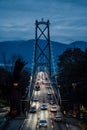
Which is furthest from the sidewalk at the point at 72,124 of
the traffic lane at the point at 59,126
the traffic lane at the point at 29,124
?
the traffic lane at the point at 29,124

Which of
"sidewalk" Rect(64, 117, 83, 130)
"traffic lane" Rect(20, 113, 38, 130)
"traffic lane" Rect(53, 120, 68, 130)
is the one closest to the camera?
"sidewalk" Rect(64, 117, 83, 130)

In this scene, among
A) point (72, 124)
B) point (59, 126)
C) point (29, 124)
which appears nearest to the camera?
point (59, 126)

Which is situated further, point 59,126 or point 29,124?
point 29,124

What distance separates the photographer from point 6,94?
6194cm

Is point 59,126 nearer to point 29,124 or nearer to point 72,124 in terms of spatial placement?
point 72,124

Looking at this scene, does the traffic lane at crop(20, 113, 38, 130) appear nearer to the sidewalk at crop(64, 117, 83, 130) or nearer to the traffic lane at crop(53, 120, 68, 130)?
the traffic lane at crop(53, 120, 68, 130)

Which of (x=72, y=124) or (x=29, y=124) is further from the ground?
(x=29, y=124)

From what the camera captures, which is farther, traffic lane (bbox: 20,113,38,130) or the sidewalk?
traffic lane (bbox: 20,113,38,130)

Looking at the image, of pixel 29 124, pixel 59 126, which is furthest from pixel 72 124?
pixel 29 124

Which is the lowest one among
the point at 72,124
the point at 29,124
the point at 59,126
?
the point at 59,126

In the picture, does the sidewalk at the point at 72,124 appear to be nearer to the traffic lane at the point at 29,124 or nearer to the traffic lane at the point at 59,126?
the traffic lane at the point at 59,126

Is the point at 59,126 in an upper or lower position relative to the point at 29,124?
lower

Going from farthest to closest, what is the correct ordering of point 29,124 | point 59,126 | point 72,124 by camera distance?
point 29,124, point 72,124, point 59,126

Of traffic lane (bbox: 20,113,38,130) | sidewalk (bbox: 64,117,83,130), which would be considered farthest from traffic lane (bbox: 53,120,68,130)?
traffic lane (bbox: 20,113,38,130)
